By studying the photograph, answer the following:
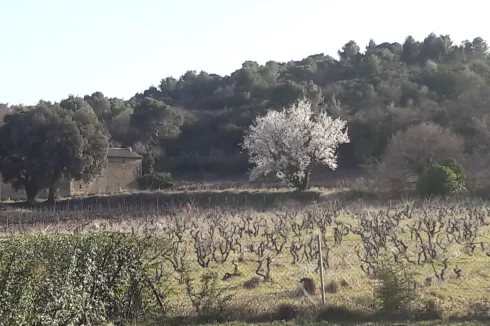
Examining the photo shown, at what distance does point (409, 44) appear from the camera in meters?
63.2

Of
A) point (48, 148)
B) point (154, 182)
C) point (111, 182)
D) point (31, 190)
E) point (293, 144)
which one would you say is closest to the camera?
point (48, 148)

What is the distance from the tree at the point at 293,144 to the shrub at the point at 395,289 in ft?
83.1

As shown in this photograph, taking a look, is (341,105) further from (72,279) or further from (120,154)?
(72,279)

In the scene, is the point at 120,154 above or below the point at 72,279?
above

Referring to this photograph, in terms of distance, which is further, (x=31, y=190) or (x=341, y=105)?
(x=341, y=105)

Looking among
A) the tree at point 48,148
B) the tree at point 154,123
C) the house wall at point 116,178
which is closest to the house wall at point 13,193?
the house wall at point 116,178

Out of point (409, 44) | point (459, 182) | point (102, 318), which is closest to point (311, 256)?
point (102, 318)

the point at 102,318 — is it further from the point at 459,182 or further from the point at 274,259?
the point at 459,182

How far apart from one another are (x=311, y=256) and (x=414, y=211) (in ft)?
33.8

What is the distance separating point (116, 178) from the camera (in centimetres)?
3938

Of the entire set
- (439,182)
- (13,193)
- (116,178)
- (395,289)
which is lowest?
(395,289)

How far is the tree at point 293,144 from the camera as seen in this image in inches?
1308

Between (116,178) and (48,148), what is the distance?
8222 millimetres

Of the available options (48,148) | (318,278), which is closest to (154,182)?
(48,148)
